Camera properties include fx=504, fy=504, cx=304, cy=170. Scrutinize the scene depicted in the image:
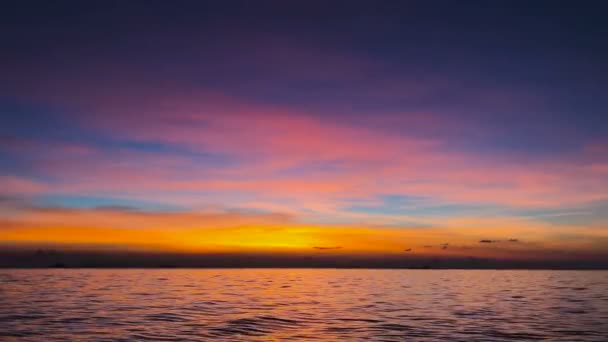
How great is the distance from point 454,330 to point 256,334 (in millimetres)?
13755

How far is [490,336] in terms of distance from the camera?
106 feet

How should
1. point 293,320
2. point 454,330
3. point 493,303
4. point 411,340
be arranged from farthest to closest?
point 493,303 < point 293,320 < point 454,330 < point 411,340

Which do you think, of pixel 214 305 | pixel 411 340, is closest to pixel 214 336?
pixel 411 340

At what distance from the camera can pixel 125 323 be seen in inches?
1446

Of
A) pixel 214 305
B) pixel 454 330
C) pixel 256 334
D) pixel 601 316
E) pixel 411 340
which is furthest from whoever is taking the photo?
pixel 214 305

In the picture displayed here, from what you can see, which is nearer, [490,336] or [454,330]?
[490,336]

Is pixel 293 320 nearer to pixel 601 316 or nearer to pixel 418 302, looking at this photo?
pixel 418 302

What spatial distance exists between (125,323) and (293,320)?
41.2 ft

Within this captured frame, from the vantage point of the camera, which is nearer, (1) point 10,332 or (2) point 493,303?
(1) point 10,332

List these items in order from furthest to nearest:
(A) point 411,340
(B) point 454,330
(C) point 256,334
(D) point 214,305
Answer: (D) point 214,305 → (B) point 454,330 → (C) point 256,334 → (A) point 411,340

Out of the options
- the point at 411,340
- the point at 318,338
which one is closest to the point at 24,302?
the point at 318,338

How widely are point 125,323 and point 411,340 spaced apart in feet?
67.2

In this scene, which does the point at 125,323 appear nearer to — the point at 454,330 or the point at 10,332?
the point at 10,332

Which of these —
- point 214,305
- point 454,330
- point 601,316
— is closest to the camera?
point 454,330
